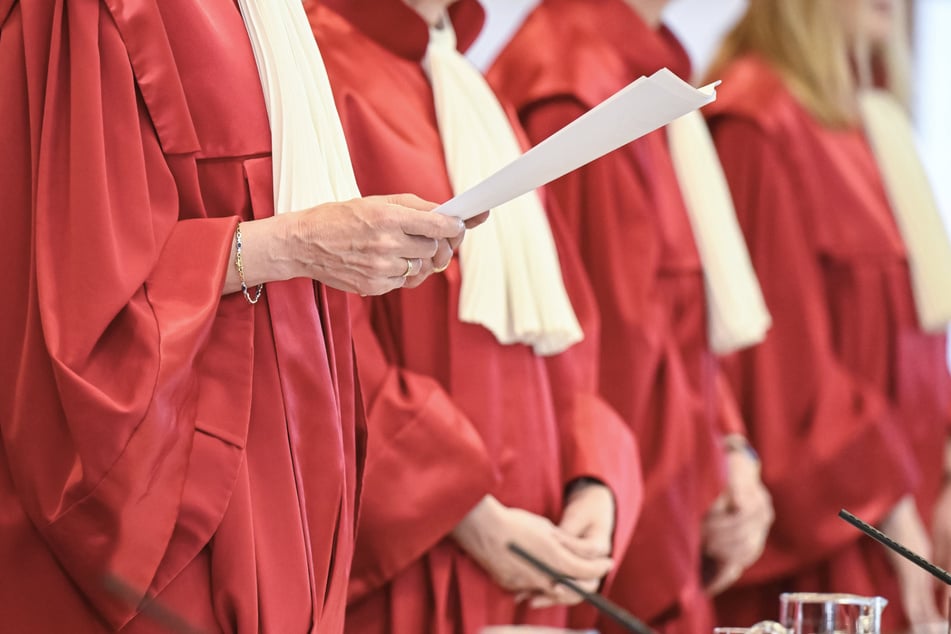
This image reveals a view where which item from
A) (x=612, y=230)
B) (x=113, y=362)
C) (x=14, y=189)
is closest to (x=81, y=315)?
(x=113, y=362)

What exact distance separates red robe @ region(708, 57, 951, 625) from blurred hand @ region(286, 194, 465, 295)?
1.43 m

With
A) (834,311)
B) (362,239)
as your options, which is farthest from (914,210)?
(362,239)

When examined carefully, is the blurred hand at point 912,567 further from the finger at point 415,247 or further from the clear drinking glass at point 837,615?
the finger at point 415,247

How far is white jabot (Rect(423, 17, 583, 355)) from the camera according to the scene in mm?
1830

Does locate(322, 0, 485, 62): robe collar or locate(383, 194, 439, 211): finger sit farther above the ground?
locate(322, 0, 485, 62): robe collar

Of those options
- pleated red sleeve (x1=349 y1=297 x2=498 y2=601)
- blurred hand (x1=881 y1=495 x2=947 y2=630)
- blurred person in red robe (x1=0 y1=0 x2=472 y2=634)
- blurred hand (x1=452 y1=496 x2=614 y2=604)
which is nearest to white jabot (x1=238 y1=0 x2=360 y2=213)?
blurred person in red robe (x1=0 y1=0 x2=472 y2=634)

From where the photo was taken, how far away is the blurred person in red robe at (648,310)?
87.5 inches

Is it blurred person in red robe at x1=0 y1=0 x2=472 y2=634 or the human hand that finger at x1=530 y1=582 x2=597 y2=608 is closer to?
blurred person in red robe at x1=0 y1=0 x2=472 y2=634

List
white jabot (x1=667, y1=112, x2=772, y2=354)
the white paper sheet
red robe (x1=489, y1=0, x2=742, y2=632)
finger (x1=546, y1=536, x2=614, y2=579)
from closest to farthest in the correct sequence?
1. the white paper sheet
2. finger (x1=546, y1=536, x2=614, y2=579)
3. red robe (x1=489, y1=0, x2=742, y2=632)
4. white jabot (x1=667, y1=112, x2=772, y2=354)

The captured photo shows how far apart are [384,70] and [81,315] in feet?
2.35

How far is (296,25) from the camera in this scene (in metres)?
1.54

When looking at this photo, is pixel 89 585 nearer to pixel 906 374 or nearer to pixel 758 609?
pixel 758 609

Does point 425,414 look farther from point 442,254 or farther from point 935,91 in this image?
point 935,91

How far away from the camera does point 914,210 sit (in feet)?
9.69
